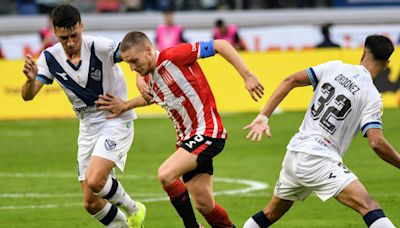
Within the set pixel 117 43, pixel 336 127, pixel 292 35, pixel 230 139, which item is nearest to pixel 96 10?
pixel 292 35

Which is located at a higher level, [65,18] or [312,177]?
[65,18]

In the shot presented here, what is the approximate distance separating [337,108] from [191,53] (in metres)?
1.60

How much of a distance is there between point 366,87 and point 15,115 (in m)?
15.8

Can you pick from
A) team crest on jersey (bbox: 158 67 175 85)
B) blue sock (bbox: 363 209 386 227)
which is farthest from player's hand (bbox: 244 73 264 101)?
blue sock (bbox: 363 209 386 227)

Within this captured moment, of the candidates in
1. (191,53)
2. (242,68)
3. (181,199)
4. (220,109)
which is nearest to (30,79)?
(191,53)

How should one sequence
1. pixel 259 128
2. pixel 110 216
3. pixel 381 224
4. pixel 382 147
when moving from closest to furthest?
pixel 381 224
pixel 382 147
pixel 259 128
pixel 110 216

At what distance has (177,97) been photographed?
33.1 feet

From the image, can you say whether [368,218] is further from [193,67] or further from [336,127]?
[193,67]

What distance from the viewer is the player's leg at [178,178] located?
9.75 meters

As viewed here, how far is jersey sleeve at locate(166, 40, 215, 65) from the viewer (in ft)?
32.9

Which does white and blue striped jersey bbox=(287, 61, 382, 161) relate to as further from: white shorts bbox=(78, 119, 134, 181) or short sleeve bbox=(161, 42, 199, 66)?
white shorts bbox=(78, 119, 134, 181)

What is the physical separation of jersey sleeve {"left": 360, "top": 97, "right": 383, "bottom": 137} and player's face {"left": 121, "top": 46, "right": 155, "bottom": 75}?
6.84 ft

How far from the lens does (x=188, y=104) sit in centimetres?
1006

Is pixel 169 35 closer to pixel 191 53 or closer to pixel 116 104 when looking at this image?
pixel 116 104
